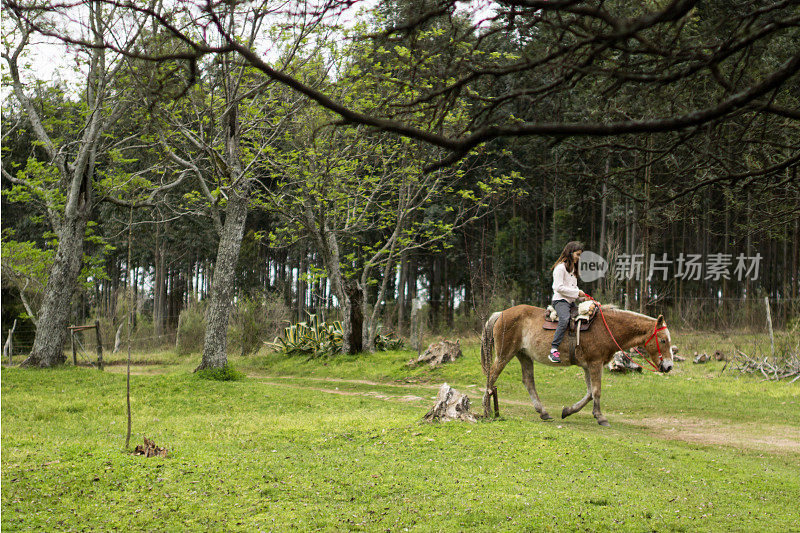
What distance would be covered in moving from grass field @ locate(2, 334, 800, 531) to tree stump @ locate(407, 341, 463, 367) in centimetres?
503

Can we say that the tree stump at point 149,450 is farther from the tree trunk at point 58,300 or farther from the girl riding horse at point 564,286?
the tree trunk at point 58,300

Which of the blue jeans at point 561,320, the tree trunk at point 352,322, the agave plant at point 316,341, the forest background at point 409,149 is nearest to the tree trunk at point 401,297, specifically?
the forest background at point 409,149

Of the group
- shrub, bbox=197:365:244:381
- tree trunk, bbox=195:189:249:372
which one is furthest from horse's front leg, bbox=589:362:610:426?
tree trunk, bbox=195:189:249:372

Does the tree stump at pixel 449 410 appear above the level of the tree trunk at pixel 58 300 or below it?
below

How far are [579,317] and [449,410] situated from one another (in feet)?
8.89

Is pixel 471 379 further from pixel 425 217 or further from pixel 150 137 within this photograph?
pixel 425 217

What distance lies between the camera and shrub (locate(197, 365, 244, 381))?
15.2 meters

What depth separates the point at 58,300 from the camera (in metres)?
16.4

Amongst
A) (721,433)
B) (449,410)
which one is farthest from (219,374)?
(721,433)

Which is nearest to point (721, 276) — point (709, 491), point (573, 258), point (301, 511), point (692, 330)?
point (692, 330)

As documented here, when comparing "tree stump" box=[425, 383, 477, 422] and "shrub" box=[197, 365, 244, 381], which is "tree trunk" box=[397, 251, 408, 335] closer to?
"shrub" box=[197, 365, 244, 381]

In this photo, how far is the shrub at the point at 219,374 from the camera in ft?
49.7

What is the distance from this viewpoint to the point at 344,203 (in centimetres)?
2138

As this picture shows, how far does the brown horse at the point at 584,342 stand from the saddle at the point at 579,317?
10 cm
